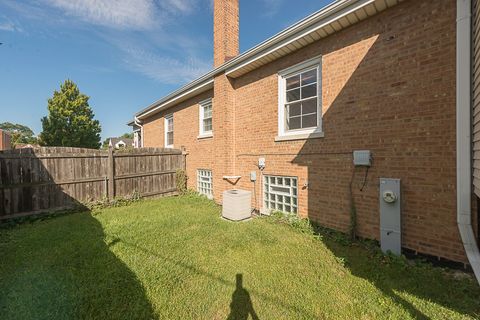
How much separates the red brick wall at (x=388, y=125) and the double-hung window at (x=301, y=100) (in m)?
0.18

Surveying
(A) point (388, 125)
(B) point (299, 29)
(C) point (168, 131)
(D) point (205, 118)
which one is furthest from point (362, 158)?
(C) point (168, 131)

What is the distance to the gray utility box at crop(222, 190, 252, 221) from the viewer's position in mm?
5812

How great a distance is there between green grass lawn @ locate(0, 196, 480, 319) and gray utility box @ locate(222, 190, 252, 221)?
0.84 metres

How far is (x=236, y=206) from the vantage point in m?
5.80

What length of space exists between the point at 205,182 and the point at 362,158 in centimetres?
610

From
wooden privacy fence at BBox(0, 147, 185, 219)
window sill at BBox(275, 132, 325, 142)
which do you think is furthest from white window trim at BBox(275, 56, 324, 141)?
wooden privacy fence at BBox(0, 147, 185, 219)

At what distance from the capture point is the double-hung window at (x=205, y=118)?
8.88 meters

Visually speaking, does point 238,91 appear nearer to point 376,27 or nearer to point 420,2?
point 376,27

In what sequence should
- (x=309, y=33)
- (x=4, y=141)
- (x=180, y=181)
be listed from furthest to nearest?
(x=4, y=141), (x=180, y=181), (x=309, y=33)

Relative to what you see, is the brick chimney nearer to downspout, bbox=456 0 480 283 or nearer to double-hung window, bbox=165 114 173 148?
double-hung window, bbox=165 114 173 148

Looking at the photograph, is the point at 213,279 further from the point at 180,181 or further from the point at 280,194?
the point at 180,181

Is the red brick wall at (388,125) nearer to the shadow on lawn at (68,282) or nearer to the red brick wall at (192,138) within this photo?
the red brick wall at (192,138)

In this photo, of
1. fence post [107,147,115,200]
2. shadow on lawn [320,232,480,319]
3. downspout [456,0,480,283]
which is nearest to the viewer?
shadow on lawn [320,232,480,319]

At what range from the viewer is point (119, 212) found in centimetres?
675
